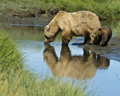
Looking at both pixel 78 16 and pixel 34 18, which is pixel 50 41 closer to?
pixel 78 16

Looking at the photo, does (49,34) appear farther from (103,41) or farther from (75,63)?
(75,63)

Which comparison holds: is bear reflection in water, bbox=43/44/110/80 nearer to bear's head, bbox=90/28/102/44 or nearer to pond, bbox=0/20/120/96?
pond, bbox=0/20/120/96

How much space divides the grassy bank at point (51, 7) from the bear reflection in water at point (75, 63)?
677 inches

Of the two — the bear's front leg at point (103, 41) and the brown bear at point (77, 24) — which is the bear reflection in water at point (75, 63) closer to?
the bear's front leg at point (103, 41)

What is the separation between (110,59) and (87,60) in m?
0.73

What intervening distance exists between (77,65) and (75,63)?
39 cm

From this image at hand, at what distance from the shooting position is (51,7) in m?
34.9

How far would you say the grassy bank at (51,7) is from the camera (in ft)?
103

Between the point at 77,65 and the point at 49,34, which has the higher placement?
the point at 77,65

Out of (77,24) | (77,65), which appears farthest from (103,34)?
(77,65)

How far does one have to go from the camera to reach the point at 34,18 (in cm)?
3161

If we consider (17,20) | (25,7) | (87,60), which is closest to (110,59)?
(87,60)

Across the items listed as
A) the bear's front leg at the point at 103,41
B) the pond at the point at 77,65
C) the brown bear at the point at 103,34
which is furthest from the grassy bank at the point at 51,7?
the bear's front leg at the point at 103,41

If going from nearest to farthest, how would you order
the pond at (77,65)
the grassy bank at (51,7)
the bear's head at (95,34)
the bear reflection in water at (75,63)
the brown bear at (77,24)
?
the pond at (77,65)
the bear reflection in water at (75,63)
the bear's head at (95,34)
the brown bear at (77,24)
the grassy bank at (51,7)
